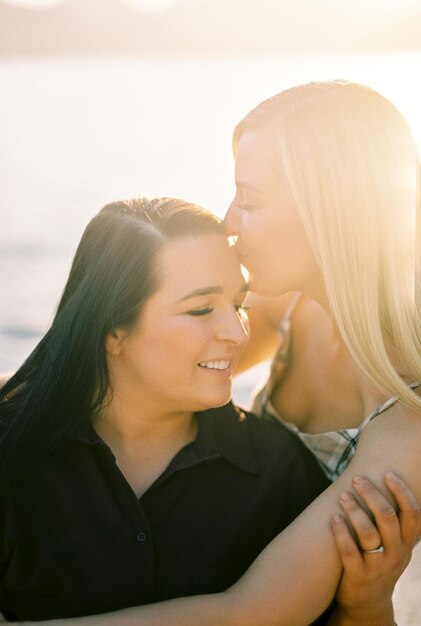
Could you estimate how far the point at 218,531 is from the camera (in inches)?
121

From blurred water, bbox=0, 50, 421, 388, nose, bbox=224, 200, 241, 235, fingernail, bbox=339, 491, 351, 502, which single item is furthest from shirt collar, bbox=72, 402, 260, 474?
blurred water, bbox=0, 50, 421, 388

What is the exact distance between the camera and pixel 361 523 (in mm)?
2895

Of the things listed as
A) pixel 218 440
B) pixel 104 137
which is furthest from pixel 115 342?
pixel 104 137

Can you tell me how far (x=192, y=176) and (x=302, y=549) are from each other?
9.66 m

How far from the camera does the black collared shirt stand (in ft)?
9.59

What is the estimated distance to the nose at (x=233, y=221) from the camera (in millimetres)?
3256

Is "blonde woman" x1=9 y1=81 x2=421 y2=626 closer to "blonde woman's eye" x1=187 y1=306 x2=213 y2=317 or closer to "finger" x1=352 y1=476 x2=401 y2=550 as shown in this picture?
"finger" x1=352 y1=476 x2=401 y2=550

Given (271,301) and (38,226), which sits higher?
(271,301)

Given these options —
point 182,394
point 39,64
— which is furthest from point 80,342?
point 39,64

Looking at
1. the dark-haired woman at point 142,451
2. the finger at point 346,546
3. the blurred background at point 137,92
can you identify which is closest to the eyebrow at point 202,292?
the dark-haired woman at point 142,451

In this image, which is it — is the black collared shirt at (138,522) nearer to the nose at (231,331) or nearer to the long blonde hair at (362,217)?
the nose at (231,331)

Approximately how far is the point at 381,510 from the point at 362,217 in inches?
34.3

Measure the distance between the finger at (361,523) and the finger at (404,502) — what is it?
9 centimetres

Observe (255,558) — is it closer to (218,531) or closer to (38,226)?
(218,531)
